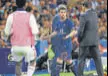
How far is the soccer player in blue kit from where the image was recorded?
522 inches

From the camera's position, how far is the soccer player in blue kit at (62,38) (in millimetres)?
13266

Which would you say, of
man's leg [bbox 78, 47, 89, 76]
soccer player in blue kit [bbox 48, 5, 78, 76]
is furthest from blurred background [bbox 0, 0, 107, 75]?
man's leg [bbox 78, 47, 89, 76]

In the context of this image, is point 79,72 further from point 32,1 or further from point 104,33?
point 32,1

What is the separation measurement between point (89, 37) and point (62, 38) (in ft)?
2.66

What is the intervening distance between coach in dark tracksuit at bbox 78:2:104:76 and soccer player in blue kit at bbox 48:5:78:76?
0.32 metres

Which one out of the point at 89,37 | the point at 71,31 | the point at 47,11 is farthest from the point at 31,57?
the point at 47,11

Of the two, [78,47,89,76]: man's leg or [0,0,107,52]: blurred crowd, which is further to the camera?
[0,0,107,52]: blurred crowd

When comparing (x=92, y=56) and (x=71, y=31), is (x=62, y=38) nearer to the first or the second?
(x=71, y=31)

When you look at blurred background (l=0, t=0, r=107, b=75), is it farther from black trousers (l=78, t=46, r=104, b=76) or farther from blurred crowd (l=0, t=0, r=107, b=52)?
black trousers (l=78, t=46, r=104, b=76)

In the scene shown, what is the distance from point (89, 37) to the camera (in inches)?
520

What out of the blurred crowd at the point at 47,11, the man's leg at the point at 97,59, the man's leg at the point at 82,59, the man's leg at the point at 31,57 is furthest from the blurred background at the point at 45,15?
the man's leg at the point at 31,57

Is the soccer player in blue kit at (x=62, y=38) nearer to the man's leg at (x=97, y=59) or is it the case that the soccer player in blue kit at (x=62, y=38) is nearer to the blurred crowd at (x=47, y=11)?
the man's leg at (x=97, y=59)

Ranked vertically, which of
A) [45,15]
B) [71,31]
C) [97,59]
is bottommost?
[45,15]

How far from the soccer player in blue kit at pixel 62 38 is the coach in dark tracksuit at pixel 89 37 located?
32cm
